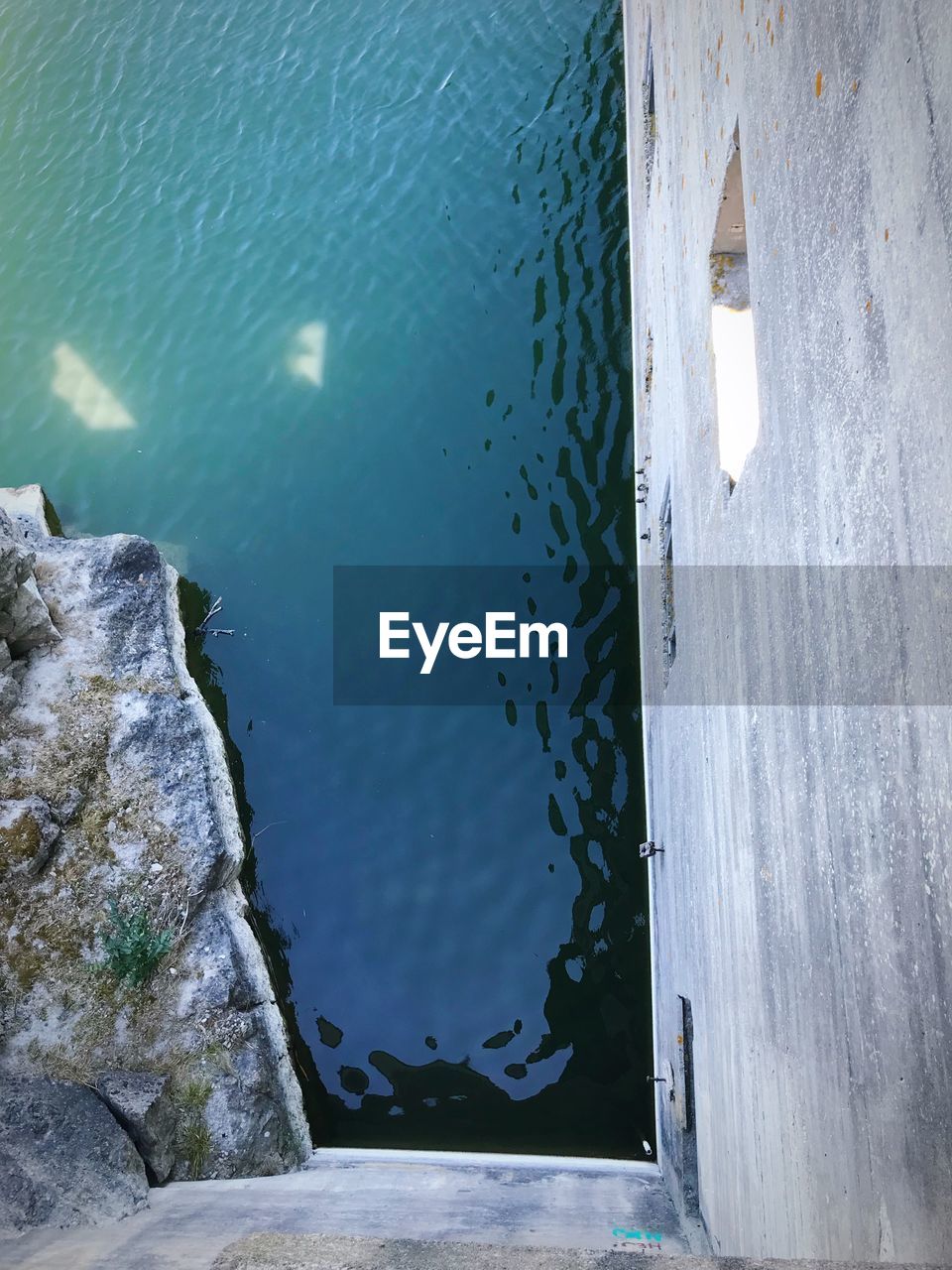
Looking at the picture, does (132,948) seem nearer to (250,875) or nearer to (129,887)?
(129,887)

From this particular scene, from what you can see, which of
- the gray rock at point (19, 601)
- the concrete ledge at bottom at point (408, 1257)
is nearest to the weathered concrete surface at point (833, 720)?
the concrete ledge at bottom at point (408, 1257)

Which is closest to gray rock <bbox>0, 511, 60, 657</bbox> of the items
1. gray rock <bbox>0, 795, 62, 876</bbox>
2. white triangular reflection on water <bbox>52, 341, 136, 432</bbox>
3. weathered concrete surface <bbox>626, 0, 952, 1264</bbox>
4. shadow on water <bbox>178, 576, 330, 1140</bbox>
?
shadow on water <bbox>178, 576, 330, 1140</bbox>

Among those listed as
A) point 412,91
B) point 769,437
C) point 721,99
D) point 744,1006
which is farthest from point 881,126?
point 412,91

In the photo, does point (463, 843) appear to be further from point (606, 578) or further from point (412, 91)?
point (412, 91)

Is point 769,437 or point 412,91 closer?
point 769,437

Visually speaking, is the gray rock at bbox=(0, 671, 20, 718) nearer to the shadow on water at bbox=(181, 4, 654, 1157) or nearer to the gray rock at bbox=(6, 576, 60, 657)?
the gray rock at bbox=(6, 576, 60, 657)

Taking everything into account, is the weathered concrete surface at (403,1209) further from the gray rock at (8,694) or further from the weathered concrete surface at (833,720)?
the gray rock at (8,694)
